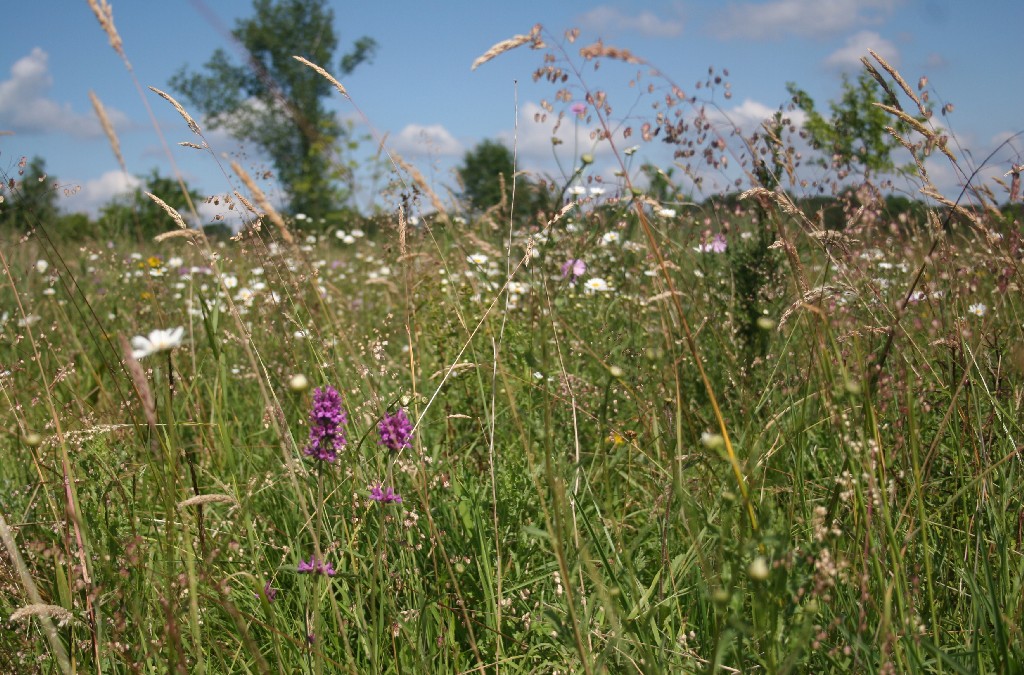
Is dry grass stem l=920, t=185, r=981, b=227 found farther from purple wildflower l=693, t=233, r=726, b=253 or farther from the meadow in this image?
purple wildflower l=693, t=233, r=726, b=253

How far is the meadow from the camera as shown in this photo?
40.1 inches

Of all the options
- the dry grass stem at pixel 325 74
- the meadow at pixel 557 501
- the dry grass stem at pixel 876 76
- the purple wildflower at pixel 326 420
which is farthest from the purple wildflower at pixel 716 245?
the purple wildflower at pixel 326 420

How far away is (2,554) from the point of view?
131cm

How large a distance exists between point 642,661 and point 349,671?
0.43 metres

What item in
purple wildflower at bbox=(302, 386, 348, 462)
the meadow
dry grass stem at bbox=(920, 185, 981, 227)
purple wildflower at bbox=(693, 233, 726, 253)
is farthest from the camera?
purple wildflower at bbox=(693, 233, 726, 253)

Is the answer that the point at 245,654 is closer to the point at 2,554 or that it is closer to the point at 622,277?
the point at 2,554

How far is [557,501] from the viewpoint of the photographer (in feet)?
2.61

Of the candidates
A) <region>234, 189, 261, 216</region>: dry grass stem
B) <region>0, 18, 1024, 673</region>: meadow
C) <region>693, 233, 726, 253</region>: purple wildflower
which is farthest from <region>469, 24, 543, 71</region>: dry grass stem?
<region>693, 233, 726, 253</region>: purple wildflower

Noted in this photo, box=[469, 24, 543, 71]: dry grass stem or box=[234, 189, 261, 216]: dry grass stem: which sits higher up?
box=[469, 24, 543, 71]: dry grass stem

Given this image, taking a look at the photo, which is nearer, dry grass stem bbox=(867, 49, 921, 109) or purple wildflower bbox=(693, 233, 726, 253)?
dry grass stem bbox=(867, 49, 921, 109)

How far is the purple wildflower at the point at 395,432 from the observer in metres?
1.23

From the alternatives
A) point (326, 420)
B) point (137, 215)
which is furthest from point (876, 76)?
point (137, 215)

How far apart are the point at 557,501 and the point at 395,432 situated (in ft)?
1.69

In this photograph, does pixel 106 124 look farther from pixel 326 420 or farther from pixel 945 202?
pixel 945 202
